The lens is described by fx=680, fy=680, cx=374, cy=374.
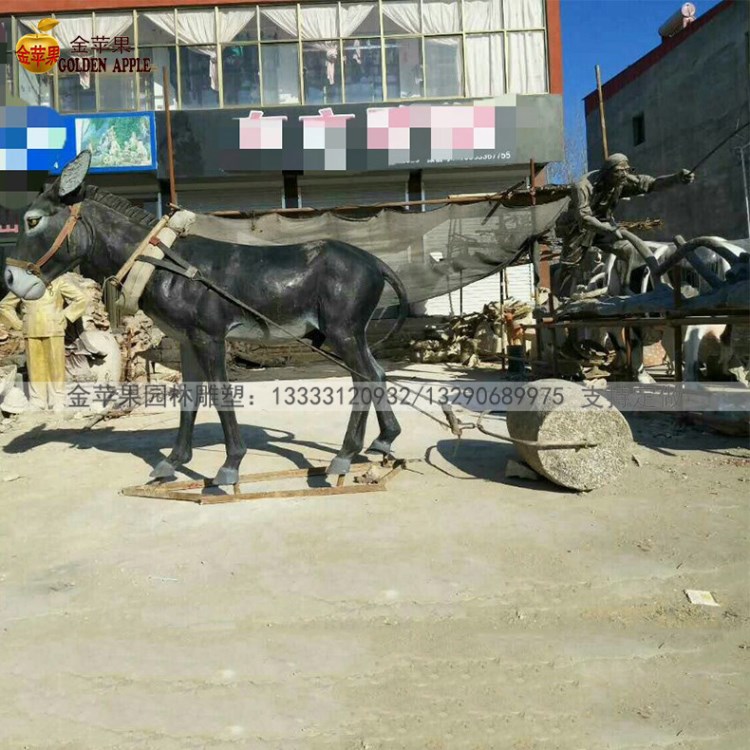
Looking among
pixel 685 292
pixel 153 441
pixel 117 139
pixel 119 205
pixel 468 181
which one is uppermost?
pixel 117 139

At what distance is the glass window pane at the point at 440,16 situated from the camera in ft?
50.3

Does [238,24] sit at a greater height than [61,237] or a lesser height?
greater

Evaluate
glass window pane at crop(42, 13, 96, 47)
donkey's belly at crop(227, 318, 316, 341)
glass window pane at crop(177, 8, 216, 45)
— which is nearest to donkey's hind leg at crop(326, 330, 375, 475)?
donkey's belly at crop(227, 318, 316, 341)

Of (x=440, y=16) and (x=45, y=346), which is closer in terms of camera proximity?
(x=45, y=346)

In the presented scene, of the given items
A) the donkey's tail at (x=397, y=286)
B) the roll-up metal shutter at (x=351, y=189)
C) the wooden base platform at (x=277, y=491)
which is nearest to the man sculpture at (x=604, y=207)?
the donkey's tail at (x=397, y=286)

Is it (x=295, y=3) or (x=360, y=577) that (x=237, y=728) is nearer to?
(x=360, y=577)

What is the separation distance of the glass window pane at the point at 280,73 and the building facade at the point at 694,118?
10.8 metres

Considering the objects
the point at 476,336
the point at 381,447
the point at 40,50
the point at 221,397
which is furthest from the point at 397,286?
the point at 40,50

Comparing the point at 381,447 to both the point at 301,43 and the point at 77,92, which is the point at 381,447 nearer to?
the point at 301,43

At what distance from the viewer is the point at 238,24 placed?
15.4m

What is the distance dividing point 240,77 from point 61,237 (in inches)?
479

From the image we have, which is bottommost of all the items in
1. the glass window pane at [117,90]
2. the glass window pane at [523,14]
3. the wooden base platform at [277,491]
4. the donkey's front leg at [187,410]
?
the wooden base platform at [277,491]

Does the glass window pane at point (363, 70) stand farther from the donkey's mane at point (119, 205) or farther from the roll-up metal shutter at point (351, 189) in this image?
the donkey's mane at point (119, 205)

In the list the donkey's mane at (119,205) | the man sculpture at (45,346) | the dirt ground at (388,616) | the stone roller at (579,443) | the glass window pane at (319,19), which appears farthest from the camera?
the glass window pane at (319,19)
